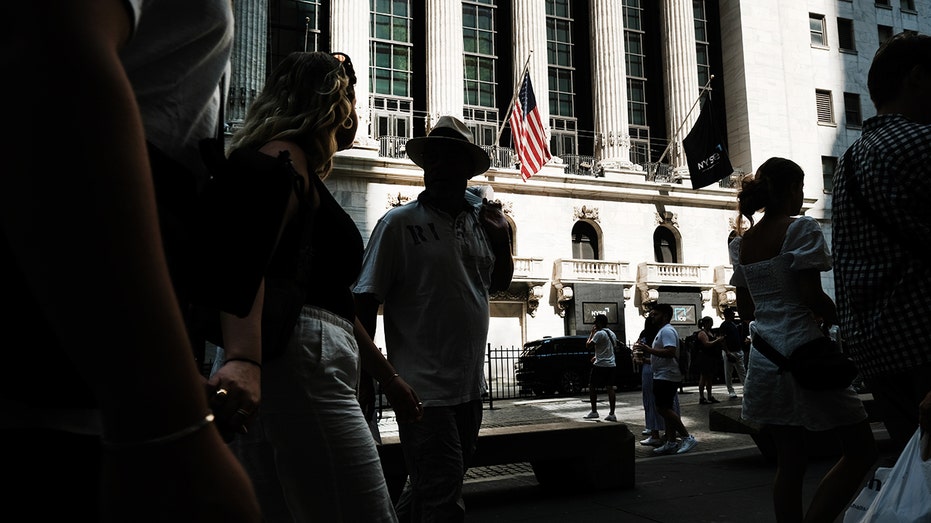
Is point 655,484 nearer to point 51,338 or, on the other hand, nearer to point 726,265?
point 51,338

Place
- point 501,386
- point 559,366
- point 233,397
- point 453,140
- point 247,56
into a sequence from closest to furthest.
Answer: point 233,397
point 453,140
point 559,366
point 501,386
point 247,56

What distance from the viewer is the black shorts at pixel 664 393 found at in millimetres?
8383

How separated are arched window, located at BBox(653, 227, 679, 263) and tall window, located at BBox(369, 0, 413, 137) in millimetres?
12025

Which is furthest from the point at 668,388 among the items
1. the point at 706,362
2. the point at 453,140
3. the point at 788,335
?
the point at 706,362

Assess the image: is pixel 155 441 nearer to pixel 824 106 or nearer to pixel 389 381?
pixel 389 381

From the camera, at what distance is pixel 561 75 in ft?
99.7

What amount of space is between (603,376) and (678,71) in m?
22.4

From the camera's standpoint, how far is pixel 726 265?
1161 inches

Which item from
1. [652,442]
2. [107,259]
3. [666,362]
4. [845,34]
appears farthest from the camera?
[845,34]

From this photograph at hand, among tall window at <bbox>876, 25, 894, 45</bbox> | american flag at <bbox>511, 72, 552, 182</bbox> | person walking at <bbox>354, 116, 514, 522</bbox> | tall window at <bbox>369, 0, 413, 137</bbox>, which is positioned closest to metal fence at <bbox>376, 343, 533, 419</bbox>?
american flag at <bbox>511, 72, 552, 182</bbox>

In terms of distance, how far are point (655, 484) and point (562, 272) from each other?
21297 mm

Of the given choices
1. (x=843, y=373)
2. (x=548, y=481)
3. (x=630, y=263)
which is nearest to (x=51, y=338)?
(x=843, y=373)

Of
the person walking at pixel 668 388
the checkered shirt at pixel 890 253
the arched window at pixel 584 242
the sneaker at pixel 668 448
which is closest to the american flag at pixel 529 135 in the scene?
the arched window at pixel 584 242

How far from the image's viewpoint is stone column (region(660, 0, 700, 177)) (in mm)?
30281
